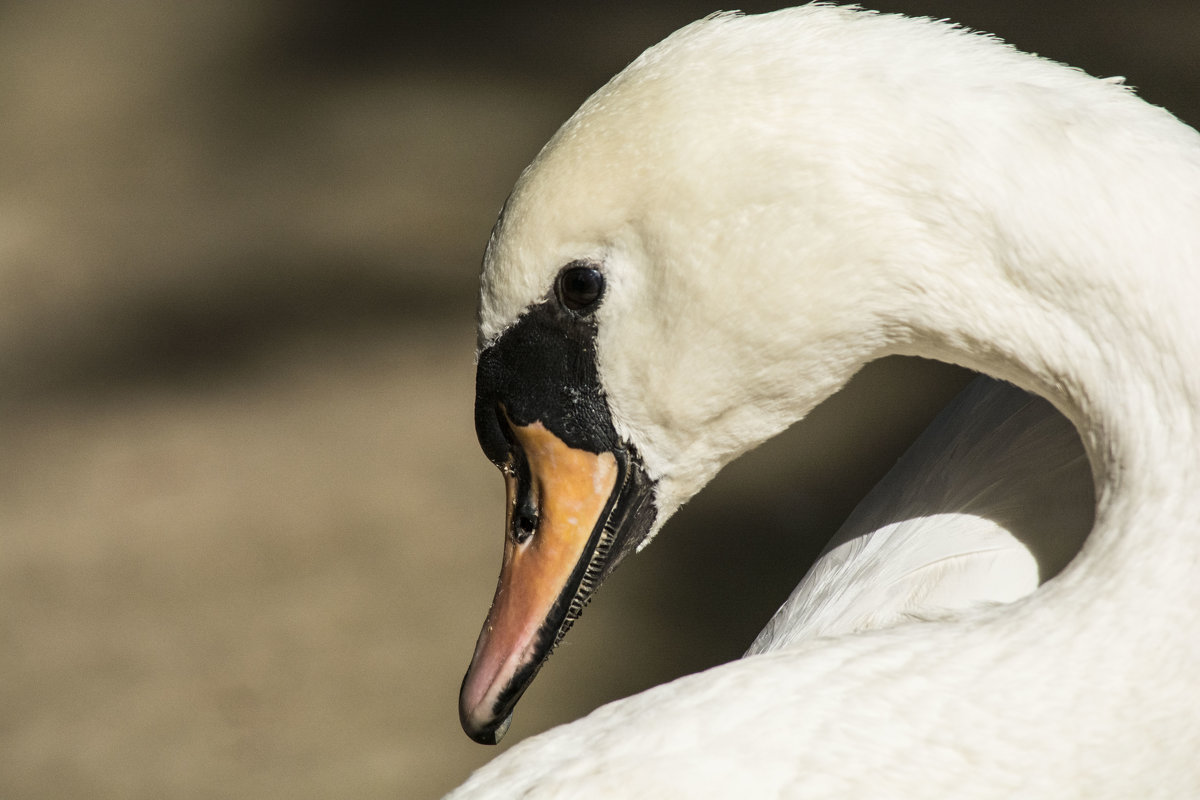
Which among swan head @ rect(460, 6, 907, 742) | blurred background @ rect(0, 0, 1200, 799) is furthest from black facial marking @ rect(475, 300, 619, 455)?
blurred background @ rect(0, 0, 1200, 799)

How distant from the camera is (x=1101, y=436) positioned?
920mm

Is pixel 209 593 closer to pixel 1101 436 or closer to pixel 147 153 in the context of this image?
pixel 147 153

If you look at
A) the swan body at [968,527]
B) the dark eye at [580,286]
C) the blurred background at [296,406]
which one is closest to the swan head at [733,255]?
the dark eye at [580,286]

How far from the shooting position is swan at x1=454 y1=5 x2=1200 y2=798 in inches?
33.7

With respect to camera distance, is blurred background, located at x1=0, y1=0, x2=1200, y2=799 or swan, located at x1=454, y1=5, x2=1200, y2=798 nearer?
swan, located at x1=454, y1=5, x2=1200, y2=798

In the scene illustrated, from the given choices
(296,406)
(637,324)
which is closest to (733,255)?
(637,324)

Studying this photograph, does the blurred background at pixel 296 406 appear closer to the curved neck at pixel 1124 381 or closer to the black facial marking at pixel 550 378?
the black facial marking at pixel 550 378

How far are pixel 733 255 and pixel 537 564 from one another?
0.32m

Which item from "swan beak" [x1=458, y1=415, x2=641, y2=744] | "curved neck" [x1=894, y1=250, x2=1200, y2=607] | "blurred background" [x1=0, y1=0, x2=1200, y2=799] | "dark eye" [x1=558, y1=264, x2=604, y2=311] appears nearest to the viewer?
"curved neck" [x1=894, y1=250, x2=1200, y2=607]

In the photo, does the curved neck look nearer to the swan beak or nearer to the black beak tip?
the swan beak

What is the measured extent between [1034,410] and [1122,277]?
44 cm

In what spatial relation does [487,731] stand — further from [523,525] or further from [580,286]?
[580,286]

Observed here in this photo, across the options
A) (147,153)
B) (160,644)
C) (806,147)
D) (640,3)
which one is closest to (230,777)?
(160,644)

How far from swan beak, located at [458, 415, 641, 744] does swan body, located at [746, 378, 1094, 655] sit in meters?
0.21
